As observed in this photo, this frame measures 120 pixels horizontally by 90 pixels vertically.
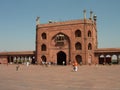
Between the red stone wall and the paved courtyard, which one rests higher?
the red stone wall

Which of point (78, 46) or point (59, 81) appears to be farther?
point (78, 46)

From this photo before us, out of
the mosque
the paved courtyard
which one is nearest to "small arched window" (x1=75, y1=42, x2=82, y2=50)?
the mosque

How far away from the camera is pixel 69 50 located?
50.0m

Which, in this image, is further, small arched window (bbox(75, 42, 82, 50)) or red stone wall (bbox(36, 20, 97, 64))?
small arched window (bbox(75, 42, 82, 50))

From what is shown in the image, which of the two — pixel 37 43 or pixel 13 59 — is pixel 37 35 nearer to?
pixel 37 43

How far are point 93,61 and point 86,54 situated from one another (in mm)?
2472

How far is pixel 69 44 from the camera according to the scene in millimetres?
50375

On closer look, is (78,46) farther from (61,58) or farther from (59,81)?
(59,81)

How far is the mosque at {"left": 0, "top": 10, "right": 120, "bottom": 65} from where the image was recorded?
4816 centimetres

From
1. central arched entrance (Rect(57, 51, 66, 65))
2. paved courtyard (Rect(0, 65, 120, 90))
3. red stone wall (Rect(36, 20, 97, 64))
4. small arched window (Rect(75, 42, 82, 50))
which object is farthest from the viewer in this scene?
central arched entrance (Rect(57, 51, 66, 65))

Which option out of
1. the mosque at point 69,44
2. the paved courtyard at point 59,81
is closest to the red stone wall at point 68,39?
the mosque at point 69,44

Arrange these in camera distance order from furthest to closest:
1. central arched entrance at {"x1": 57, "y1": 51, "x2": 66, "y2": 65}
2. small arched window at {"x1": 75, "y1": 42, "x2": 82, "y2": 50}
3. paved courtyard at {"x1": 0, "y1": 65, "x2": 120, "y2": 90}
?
central arched entrance at {"x1": 57, "y1": 51, "x2": 66, "y2": 65}
small arched window at {"x1": 75, "y1": 42, "x2": 82, "y2": 50}
paved courtyard at {"x1": 0, "y1": 65, "x2": 120, "y2": 90}

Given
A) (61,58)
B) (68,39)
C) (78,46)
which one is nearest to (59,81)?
(78,46)

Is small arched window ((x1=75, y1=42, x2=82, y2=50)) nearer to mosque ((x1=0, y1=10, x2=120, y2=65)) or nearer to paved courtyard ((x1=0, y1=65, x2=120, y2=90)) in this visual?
mosque ((x1=0, y1=10, x2=120, y2=65))
